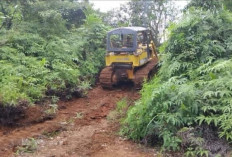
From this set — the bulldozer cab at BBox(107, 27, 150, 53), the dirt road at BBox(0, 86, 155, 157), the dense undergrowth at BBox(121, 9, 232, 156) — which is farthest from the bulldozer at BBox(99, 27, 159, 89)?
the dense undergrowth at BBox(121, 9, 232, 156)

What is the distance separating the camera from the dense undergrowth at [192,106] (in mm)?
5098

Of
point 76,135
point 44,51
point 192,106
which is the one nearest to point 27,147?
point 76,135

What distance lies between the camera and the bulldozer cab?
1001cm

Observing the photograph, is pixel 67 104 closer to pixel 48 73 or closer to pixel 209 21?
pixel 48 73

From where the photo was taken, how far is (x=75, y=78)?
980 centimetres

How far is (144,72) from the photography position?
33.1 feet

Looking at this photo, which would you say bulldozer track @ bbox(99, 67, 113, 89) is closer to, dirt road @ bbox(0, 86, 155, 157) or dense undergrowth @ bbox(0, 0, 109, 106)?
dense undergrowth @ bbox(0, 0, 109, 106)

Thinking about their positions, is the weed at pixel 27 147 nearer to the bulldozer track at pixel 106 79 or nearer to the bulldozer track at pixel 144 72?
the bulldozer track at pixel 144 72

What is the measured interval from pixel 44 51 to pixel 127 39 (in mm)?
2995

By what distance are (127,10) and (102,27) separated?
5.12 metres

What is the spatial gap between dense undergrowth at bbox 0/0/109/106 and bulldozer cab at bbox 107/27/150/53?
1.42 metres

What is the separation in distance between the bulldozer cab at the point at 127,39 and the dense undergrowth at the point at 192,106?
7.71 ft

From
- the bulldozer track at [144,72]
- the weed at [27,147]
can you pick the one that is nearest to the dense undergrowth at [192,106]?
the weed at [27,147]

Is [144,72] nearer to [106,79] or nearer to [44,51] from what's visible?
[106,79]
